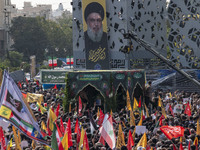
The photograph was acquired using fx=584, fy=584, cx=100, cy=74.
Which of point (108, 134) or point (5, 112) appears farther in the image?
point (108, 134)

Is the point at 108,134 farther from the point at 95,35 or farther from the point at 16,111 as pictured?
the point at 95,35

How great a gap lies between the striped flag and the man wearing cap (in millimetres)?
39470

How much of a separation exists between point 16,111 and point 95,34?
40.1 meters

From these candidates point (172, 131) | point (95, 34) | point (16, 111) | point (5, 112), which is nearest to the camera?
point (5, 112)

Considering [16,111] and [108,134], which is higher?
[16,111]

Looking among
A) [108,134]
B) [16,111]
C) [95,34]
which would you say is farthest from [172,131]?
[95,34]

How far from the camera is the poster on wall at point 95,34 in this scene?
173 ft

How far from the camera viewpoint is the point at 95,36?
174ft

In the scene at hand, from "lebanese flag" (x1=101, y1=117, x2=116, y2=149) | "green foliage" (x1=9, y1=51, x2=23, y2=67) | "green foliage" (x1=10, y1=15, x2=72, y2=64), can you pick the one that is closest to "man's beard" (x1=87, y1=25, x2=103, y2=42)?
"green foliage" (x1=9, y1=51, x2=23, y2=67)

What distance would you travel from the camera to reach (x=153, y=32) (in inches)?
2239

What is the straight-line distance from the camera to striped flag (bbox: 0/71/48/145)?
1316cm

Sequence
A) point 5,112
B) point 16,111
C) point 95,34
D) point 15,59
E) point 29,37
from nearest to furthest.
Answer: point 5,112 → point 16,111 → point 95,34 → point 15,59 → point 29,37

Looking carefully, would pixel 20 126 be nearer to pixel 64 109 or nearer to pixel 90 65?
pixel 64 109

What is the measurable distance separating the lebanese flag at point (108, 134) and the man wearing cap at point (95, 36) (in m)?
37.4
